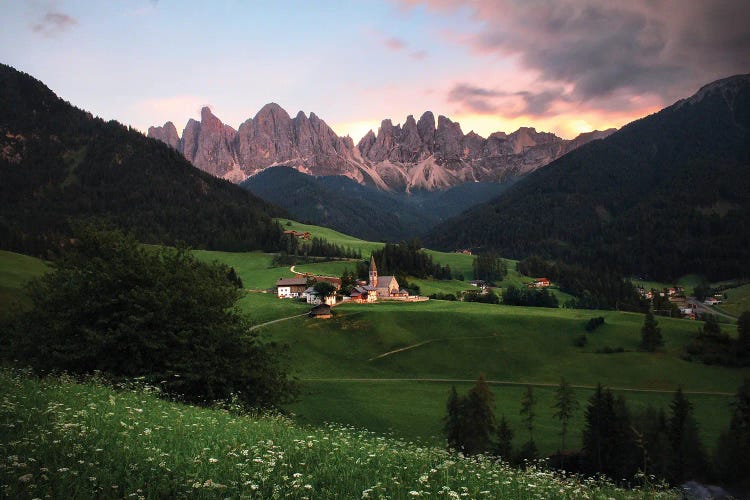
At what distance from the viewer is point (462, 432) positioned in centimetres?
4884

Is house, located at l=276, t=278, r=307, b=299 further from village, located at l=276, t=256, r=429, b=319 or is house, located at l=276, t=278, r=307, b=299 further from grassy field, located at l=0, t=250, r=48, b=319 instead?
grassy field, located at l=0, t=250, r=48, b=319

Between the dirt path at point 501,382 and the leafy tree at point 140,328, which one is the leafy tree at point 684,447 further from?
the leafy tree at point 140,328

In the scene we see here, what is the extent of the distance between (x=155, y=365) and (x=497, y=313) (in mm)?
97309

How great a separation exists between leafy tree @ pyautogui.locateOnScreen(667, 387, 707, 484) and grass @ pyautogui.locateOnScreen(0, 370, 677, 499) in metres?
37.6

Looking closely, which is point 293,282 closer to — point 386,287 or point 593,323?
point 386,287

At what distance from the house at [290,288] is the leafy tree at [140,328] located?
4489 inches

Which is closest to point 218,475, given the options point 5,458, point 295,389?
A: point 5,458

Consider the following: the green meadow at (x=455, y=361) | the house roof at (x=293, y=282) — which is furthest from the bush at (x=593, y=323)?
the house roof at (x=293, y=282)

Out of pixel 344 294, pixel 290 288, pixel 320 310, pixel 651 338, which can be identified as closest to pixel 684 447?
pixel 651 338

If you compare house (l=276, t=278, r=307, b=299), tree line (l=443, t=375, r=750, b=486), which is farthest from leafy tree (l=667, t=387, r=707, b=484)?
house (l=276, t=278, r=307, b=299)

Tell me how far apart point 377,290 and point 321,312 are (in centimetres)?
3690

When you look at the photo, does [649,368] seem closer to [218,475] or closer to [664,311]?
[664,311]

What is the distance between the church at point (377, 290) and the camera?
14212cm

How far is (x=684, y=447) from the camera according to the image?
4634 centimetres
